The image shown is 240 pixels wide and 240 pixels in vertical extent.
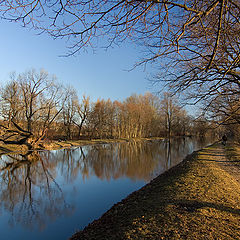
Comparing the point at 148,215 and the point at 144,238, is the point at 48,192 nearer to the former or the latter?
the point at 148,215

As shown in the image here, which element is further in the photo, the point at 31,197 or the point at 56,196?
the point at 56,196

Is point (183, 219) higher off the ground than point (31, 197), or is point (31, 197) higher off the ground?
point (183, 219)

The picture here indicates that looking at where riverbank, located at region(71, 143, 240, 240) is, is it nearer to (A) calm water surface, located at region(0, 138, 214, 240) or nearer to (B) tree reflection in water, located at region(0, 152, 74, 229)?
(A) calm water surface, located at region(0, 138, 214, 240)

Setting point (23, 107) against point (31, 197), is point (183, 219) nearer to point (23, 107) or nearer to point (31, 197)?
point (31, 197)

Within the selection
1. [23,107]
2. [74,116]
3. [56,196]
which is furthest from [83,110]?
[56,196]

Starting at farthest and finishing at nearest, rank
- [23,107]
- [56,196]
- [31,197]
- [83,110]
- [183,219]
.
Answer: [83,110], [23,107], [56,196], [31,197], [183,219]

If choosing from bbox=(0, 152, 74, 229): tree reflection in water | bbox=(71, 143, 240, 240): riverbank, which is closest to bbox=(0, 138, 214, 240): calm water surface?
bbox=(0, 152, 74, 229): tree reflection in water

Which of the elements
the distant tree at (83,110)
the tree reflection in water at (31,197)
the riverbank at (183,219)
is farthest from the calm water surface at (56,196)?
the distant tree at (83,110)

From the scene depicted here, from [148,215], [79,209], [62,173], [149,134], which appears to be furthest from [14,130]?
[149,134]

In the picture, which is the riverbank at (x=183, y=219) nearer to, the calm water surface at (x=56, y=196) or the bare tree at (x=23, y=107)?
the calm water surface at (x=56, y=196)

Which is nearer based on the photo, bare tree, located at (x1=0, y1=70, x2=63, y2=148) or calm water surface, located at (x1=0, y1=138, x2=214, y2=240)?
calm water surface, located at (x1=0, y1=138, x2=214, y2=240)

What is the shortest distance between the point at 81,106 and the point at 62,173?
28759 mm

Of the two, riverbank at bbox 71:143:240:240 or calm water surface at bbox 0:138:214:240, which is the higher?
riverbank at bbox 71:143:240:240

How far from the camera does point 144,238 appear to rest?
3.10 meters
